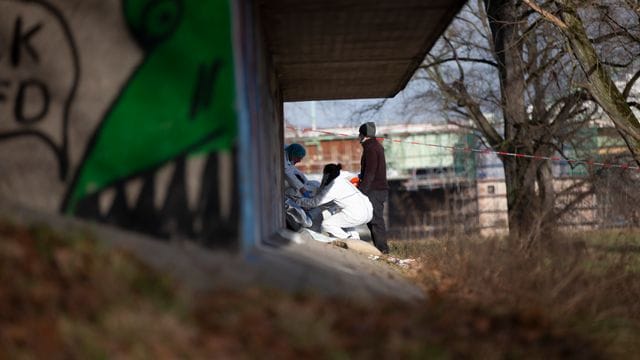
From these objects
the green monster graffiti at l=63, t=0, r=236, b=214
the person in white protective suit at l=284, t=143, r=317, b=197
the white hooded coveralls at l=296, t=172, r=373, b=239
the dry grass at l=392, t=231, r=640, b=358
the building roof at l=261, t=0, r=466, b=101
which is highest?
the building roof at l=261, t=0, r=466, b=101

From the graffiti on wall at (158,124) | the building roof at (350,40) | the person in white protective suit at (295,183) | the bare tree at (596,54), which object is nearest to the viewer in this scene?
the graffiti on wall at (158,124)

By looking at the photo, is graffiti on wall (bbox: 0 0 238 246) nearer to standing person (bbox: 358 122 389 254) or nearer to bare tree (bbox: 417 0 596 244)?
standing person (bbox: 358 122 389 254)

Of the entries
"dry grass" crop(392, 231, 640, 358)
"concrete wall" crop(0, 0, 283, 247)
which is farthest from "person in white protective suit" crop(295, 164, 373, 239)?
"concrete wall" crop(0, 0, 283, 247)

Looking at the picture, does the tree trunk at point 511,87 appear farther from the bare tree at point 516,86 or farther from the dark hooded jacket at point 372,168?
the dark hooded jacket at point 372,168

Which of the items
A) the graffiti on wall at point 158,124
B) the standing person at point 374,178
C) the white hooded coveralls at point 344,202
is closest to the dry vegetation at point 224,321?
the graffiti on wall at point 158,124

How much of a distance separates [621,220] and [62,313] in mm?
7151

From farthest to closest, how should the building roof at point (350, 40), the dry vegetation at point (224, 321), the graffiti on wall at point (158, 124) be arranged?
the building roof at point (350, 40)
the graffiti on wall at point (158, 124)
the dry vegetation at point (224, 321)

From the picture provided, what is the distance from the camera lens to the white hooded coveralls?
12.4 meters

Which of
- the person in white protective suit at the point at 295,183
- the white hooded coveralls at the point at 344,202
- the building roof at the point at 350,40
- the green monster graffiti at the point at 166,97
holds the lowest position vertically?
the white hooded coveralls at the point at 344,202

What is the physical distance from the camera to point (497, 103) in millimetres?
22641

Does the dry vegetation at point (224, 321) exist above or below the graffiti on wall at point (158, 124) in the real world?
below

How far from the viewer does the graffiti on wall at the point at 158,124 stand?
604 cm

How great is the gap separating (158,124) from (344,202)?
6.36m

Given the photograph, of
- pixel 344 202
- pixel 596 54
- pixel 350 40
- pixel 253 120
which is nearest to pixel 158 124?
pixel 253 120
